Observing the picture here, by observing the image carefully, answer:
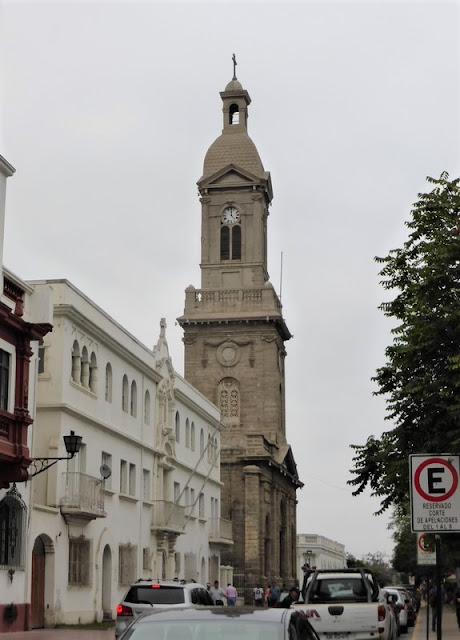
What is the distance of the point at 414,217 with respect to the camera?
23594 mm

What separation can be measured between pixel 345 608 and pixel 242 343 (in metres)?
62.1

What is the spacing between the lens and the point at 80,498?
35000mm

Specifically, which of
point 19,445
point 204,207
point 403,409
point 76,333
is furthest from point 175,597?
point 204,207

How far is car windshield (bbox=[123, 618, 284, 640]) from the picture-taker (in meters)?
8.26

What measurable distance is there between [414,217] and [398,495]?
6808mm

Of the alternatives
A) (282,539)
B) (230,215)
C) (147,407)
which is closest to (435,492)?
(147,407)

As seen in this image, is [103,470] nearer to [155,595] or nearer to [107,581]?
[107,581]

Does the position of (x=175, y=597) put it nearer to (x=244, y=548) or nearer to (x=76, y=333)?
(x=76, y=333)

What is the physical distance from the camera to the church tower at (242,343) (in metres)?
75.0

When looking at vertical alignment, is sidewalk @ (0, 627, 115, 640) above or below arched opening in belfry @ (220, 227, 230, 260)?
below

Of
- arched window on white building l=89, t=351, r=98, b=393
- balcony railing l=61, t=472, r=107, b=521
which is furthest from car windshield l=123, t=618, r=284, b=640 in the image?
arched window on white building l=89, t=351, r=98, b=393

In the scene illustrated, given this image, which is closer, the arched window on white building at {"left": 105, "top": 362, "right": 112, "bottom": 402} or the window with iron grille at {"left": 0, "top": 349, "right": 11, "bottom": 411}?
the window with iron grille at {"left": 0, "top": 349, "right": 11, "bottom": 411}

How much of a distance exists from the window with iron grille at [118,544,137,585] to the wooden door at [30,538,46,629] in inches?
304

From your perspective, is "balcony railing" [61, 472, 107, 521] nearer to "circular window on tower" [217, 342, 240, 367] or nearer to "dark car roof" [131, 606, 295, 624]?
"dark car roof" [131, 606, 295, 624]
